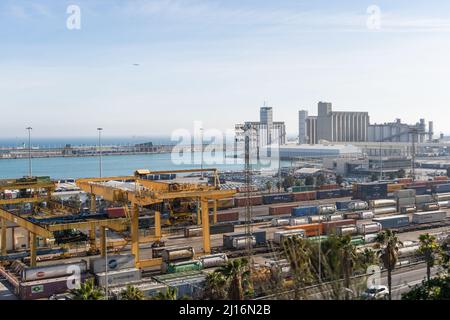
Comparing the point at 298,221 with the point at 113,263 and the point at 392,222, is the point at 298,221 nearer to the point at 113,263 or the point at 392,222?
the point at 392,222

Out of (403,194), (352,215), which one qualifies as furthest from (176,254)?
(403,194)

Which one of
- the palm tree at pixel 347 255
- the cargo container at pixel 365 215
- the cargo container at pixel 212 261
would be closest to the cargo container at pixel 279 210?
the cargo container at pixel 365 215

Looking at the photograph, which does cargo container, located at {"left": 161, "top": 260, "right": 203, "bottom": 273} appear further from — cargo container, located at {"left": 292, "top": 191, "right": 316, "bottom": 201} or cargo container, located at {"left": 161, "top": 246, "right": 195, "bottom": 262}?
cargo container, located at {"left": 292, "top": 191, "right": 316, "bottom": 201}

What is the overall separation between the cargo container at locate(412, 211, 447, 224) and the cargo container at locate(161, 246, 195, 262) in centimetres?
1401

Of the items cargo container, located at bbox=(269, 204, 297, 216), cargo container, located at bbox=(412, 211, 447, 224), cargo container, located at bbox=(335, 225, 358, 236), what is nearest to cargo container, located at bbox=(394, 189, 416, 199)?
cargo container, located at bbox=(412, 211, 447, 224)

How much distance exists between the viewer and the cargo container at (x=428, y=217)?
27.2 m

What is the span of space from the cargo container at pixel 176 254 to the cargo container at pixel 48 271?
315cm

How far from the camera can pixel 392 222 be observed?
26.1 metres

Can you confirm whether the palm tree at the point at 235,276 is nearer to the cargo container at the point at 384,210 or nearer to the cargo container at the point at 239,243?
the cargo container at the point at 239,243

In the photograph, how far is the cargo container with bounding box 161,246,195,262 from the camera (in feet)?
60.6

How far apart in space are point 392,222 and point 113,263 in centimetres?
1528

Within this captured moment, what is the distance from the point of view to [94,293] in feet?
31.0

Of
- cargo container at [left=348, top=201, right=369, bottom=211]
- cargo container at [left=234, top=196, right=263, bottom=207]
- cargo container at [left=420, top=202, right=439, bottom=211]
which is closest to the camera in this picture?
cargo container at [left=348, top=201, right=369, bottom=211]
